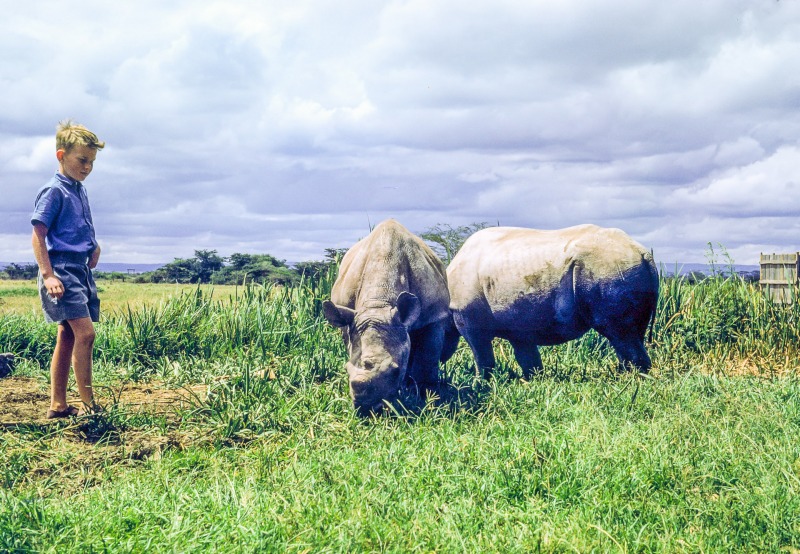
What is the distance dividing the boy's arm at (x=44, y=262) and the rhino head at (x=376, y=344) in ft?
6.84

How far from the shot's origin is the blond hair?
6246 mm

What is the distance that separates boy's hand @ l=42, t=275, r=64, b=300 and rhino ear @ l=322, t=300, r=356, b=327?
6.77 feet

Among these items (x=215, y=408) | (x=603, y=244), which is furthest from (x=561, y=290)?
(x=215, y=408)

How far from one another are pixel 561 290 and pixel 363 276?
A: 2.32m

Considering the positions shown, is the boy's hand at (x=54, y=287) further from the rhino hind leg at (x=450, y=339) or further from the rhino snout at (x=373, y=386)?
the rhino hind leg at (x=450, y=339)

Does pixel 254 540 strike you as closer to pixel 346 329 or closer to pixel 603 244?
pixel 346 329

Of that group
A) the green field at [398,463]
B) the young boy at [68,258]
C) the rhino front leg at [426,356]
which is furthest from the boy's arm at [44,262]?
the rhino front leg at [426,356]

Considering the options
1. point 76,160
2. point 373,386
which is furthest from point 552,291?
point 76,160

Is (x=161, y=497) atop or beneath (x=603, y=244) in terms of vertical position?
beneath

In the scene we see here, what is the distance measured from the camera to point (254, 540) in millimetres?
3625

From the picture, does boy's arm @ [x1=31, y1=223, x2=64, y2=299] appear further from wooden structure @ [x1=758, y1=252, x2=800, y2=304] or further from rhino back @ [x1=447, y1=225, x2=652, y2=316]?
wooden structure @ [x1=758, y1=252, x2=800, y2=304]

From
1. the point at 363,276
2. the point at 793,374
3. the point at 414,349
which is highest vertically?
the point at 363,276

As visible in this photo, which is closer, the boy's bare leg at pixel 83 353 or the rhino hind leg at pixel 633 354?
the boy's bare leg at pixel 83 353

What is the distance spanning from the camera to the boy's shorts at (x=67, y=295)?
238 inches
